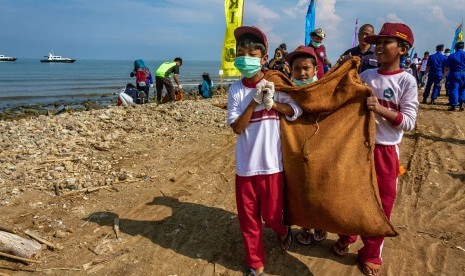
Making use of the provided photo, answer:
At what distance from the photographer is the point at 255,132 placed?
279cm

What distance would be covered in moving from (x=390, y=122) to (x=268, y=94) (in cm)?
99

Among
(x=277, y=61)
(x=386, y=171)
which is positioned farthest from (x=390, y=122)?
(x=277, y=61)

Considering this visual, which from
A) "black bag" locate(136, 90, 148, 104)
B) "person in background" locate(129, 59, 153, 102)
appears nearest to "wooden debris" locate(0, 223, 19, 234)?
"black bag" locate(136, 90, 148, 104)

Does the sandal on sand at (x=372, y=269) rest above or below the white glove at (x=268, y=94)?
below

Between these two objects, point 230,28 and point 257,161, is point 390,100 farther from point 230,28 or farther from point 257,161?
point 230,28

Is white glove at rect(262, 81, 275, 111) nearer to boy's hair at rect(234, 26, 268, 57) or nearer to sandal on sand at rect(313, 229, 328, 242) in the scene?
boy's hair at rect(234, 26, 268, 57)

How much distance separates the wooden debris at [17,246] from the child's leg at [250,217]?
2232 millimetres

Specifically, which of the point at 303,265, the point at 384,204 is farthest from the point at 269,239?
the point at 384,204

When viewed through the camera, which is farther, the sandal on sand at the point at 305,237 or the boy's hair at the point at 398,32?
the sandal on sand at the point at 305,237

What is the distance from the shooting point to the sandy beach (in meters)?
3.37

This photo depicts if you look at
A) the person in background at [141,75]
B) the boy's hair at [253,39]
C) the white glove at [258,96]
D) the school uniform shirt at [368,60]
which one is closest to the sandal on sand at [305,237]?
the white glove at [258,96]

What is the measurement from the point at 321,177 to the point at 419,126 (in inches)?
278

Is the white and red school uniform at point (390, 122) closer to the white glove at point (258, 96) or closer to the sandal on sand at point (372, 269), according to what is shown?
the sandal on sand at point (372, 269)

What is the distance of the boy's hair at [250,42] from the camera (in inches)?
108
